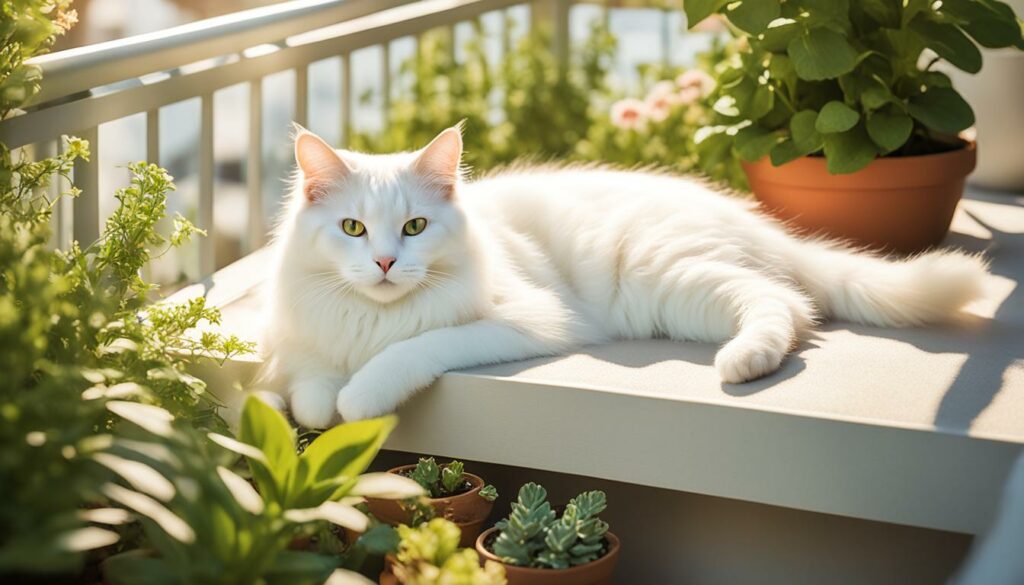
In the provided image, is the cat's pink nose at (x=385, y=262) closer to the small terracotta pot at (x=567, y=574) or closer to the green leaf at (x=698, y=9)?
the small terracotta pot at (x=567, y=574)

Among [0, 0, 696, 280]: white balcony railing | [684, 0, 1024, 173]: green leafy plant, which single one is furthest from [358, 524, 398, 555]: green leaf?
[684, 0, 1024, 173]: green leafy plant

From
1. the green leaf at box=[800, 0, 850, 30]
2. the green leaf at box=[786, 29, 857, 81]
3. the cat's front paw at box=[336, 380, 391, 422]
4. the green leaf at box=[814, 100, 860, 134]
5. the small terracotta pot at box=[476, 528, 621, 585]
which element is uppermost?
the green leaf at box=[800, 0, 850, 30]

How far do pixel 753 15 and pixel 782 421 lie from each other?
1.01 m

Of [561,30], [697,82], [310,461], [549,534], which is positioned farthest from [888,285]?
[561,30]

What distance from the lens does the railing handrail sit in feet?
6.28

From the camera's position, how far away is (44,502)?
1.18 meters

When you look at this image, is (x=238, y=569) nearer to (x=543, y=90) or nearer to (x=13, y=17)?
(x=13, y=17)

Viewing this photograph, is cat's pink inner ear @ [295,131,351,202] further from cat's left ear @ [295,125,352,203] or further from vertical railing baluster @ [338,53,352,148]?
vertical railing baluster @ [338,53,352,148]

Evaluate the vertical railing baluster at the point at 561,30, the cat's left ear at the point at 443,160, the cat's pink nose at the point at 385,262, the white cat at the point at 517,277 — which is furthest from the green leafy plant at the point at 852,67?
the vertical railing baluster at the point at 561,30

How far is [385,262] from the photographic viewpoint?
1.82m

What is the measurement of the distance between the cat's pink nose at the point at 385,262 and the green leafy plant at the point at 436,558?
0.44 m

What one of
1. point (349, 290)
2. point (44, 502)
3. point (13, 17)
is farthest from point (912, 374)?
point (13, 17)

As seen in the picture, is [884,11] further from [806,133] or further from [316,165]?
[316,165]

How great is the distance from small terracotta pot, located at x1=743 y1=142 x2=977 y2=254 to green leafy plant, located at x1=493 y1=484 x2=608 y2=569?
3.75ft
